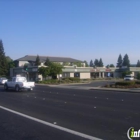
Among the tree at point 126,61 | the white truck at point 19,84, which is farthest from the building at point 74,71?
the tree at point 126,61

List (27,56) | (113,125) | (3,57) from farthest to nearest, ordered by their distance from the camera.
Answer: (27,56) < (3,57) < (113,125)

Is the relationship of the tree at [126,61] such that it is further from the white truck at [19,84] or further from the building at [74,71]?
the white truck at [19,84]

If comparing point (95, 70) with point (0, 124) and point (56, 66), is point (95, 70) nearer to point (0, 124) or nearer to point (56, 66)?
point (56, 66)

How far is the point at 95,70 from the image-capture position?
280 ft

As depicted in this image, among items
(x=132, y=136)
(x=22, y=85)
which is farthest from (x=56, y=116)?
(x=22, y=85)

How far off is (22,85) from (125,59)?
377ft

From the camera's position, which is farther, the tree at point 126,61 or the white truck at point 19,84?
the tree at point 126,61

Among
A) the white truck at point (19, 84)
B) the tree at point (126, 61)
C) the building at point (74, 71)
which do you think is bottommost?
the white truck at point (19, 84)

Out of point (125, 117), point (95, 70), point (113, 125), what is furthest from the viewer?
point (95, 70)

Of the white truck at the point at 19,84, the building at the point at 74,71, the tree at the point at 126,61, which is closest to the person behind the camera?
the white truck at the point at 19,84

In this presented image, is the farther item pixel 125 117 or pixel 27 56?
pixel 27 56

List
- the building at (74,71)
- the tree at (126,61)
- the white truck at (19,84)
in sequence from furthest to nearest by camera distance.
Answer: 1. the tree at (126,61)
2. the building at (74,71)
3. the white truck at (19,84)

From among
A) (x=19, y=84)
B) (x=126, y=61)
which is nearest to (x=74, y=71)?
(x=19, y=84)

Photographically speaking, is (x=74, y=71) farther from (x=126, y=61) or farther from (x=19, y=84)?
(x=126, y=61)
